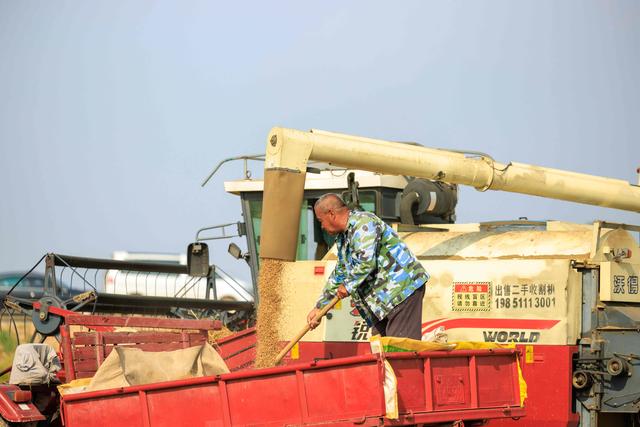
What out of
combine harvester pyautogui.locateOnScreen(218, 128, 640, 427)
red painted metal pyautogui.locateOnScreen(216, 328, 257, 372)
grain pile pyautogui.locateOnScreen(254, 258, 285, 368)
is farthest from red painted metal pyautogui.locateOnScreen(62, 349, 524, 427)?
red painted metal pyautogui.locateOnScreen(216, 328, 257, 372)

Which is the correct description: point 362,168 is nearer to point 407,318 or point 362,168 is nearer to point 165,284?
point 407,318

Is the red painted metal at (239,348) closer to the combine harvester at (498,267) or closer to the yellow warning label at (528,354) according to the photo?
the combine harvester at (498,267)

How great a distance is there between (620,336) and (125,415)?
3720 mm

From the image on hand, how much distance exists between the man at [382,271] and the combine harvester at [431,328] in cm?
76

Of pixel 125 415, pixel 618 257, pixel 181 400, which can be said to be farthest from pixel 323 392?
pixel 618 257

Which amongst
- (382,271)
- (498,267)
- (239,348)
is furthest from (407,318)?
(239,348)

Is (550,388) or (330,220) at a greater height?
(330,220)

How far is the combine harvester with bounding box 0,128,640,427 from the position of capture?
20.7ft

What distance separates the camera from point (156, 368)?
297 inches

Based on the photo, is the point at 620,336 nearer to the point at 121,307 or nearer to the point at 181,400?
the point at 181,400

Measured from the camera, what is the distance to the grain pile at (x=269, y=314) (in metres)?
8.68

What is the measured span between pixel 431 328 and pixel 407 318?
46.3 inches

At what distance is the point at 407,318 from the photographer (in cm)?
731

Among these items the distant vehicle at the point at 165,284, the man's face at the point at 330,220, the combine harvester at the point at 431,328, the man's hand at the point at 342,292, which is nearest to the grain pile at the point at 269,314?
the combine harvester at the point at 431,328
